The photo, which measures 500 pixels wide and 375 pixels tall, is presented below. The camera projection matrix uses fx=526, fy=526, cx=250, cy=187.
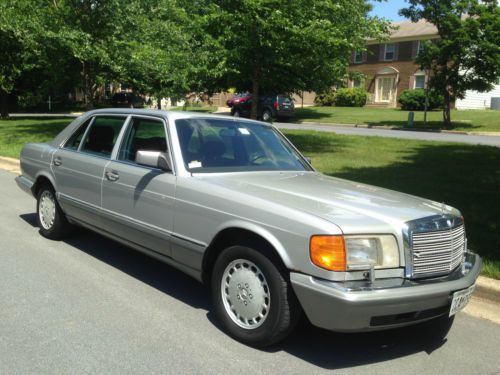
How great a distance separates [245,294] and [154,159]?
1377mm

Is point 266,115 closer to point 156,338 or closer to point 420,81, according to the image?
point 420,81

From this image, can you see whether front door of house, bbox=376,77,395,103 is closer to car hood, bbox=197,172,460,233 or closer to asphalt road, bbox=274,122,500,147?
asphalt road, bbox=274,122,500,147

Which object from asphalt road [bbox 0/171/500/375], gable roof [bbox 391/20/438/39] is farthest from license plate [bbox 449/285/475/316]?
gable roof [bbox 391/20/438/39]

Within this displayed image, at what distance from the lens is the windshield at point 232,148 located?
456 centimetres

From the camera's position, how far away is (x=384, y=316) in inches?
128

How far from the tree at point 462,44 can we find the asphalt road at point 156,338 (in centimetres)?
2270

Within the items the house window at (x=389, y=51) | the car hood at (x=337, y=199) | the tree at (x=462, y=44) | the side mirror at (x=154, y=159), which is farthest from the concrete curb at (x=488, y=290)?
the house window at (x=389, y=51)

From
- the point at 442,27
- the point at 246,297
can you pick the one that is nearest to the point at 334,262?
the point at 246,297

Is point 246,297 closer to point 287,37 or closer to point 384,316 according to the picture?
point 384,316

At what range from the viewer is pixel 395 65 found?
149 feet

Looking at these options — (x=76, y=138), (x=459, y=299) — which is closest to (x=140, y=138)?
(x=76, y=138)

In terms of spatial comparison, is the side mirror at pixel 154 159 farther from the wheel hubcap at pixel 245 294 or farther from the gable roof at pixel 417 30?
the gable roof at pixel 417 30

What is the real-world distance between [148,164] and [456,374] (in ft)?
9.10

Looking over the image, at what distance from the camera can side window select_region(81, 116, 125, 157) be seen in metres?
5.41
